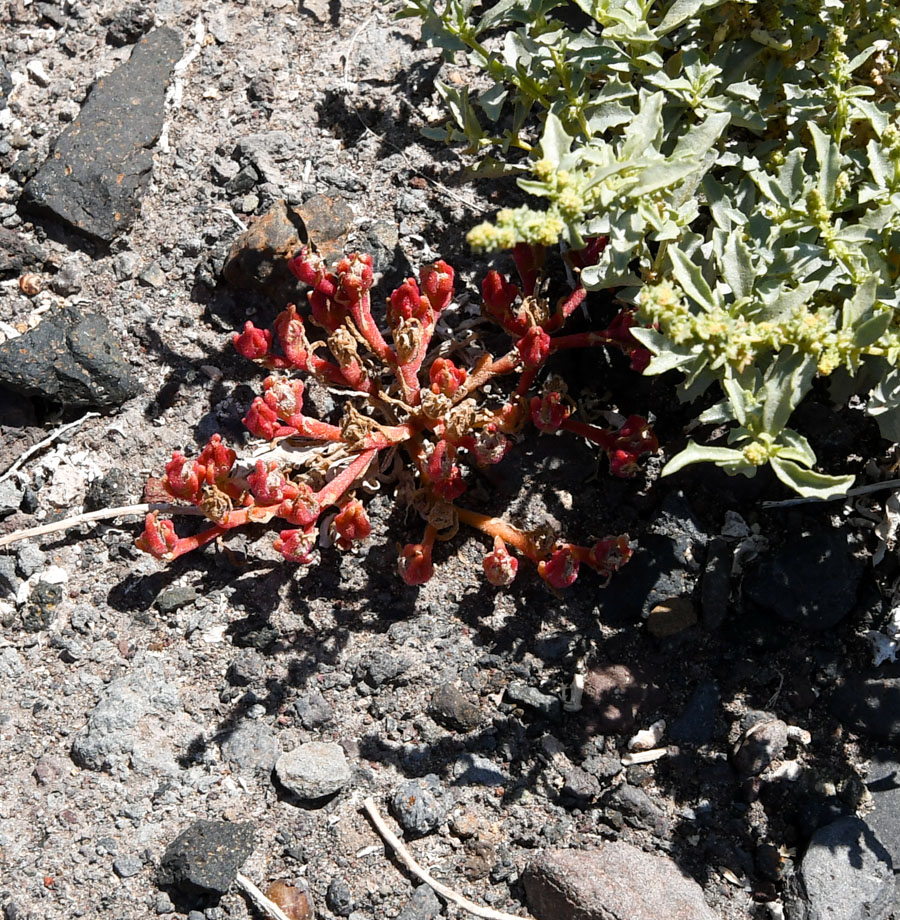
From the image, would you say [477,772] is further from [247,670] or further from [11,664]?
[11,664]

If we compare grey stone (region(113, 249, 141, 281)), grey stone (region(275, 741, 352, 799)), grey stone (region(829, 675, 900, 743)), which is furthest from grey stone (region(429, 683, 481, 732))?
grey stone (region(113, 249, 141, 281))

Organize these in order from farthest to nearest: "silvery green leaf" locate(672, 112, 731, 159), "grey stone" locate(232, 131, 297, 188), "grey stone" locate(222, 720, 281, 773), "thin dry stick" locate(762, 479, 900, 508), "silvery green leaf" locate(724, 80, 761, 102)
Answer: "grey stone" locate(232, 131, 297, 188) → "thin dry stick" locate(762, 479, 900, 508) → "grey stone" locate(222, 720, 281, 773) → "silvery green leaf" locate(724, 80, 761, 102) → "silvery green leaf" locate(672, 112, 731, 159)

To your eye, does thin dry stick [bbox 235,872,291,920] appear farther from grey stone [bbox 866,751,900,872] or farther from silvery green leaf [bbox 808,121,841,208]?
silvery green leaf [bbox 808,121,841,208]

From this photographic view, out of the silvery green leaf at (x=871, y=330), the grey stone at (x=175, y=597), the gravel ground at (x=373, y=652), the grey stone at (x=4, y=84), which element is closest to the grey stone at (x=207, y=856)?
the gravel ground at (x=373, y=652)

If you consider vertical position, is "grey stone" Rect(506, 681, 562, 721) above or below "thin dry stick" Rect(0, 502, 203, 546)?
below

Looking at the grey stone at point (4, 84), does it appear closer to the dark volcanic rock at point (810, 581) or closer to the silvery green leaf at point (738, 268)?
the silvery green leaf at point (738, 268)

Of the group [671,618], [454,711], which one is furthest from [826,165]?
[454,711]

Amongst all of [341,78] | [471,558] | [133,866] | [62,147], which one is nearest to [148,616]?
[133,866]

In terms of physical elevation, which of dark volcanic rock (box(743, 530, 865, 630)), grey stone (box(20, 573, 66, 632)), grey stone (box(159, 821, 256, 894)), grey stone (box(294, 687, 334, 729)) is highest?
dark volcanic rock (box(743, 530, 865, 630))
